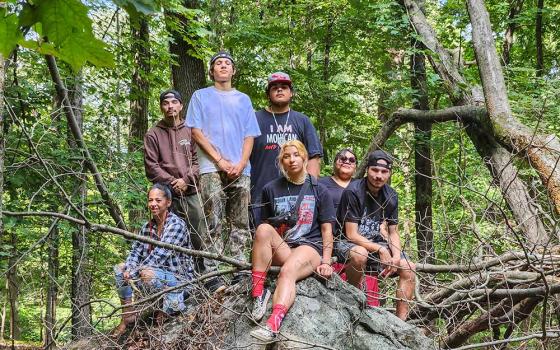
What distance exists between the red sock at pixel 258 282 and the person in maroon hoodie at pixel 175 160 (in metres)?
1.08

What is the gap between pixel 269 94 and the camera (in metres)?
4.93

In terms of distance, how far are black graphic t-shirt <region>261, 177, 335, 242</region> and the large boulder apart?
0.36 metres

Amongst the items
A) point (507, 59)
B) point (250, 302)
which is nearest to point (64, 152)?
point (250, 302)

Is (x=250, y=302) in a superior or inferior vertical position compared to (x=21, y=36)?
inferior

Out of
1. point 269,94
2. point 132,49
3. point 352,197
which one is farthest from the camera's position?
point 132,49

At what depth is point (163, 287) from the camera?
4168 millimetres

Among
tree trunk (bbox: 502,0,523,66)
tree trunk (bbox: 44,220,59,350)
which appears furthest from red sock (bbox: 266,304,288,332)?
tree trunk (bbox: 502,0,523,66)

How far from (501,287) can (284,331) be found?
6.71ft

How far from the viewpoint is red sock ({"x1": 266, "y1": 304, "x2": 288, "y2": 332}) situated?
3444 millimetres

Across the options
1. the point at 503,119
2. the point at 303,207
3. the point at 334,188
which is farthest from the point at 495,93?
the point at 303,207

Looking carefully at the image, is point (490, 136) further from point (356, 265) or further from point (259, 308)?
point (259, 308)

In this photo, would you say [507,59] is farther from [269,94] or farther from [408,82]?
[269,94]

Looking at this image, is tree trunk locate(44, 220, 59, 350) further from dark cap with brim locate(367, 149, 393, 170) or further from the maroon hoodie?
dark cap with brim locate(367, 149, 393, 170)

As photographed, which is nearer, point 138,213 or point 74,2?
point 74,2
